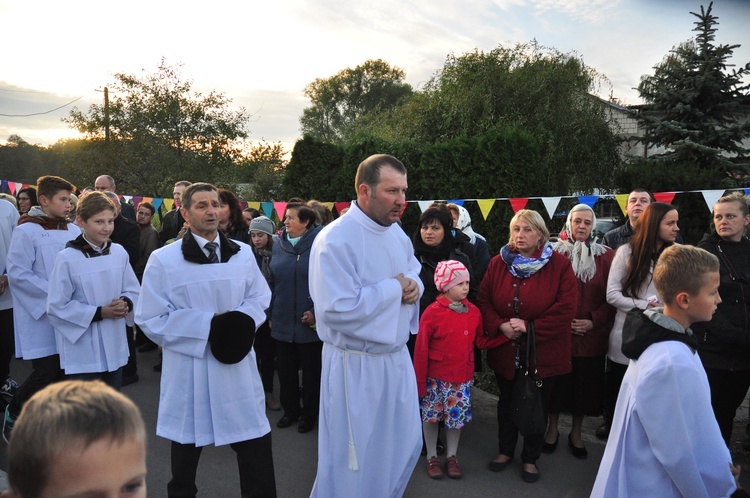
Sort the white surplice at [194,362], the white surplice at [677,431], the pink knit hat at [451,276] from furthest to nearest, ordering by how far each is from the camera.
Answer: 1. the pink knit hat at [451,276]
2. the white surplice at [194,362]
3. the white surplice at [677,431]

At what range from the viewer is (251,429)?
3.20m

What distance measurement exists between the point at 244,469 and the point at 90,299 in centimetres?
187

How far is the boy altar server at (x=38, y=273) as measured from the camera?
4645mm

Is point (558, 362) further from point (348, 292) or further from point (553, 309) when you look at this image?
point (348, 292)

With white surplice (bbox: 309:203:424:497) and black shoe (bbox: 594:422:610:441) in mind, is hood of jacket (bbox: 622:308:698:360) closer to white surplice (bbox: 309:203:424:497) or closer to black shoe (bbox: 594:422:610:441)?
white surplice (bbox: 309:203:424:497)

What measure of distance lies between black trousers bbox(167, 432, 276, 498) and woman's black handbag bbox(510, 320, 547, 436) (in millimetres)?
1864

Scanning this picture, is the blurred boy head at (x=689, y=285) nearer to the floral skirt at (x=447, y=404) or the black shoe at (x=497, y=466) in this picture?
the floral skirt at (x=447, y=404)

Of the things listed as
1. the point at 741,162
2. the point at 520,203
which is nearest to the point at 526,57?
the point at 741,162

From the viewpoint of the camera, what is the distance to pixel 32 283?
4766mm

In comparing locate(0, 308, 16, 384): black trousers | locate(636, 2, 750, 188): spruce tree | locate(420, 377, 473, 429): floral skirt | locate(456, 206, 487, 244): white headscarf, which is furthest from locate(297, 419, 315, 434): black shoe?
locate(636, 2, 750, 188): spruce tree

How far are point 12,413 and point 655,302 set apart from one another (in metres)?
5.08

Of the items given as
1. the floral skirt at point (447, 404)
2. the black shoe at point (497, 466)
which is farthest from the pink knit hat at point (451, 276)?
the black shoe at point (497, 466)

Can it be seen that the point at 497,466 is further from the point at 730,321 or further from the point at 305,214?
the point at 305,214

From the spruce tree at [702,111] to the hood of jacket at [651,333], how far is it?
1155 cm
